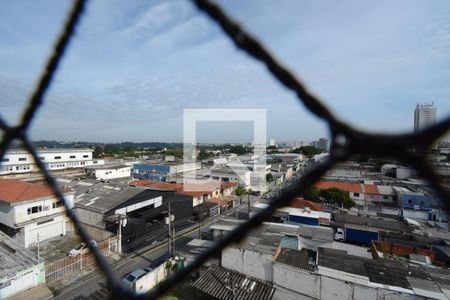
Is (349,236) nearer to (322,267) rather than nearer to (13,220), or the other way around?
(322,267)

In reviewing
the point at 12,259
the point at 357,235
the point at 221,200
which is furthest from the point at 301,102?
the point at 221,200

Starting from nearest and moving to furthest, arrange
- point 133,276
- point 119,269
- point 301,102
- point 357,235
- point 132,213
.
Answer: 1. point 301,102
2. point 133,276
3. point 119,269
4. point 357,235
5. point 132,213

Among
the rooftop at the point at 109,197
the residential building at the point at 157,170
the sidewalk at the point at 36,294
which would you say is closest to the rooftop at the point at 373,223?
the rooftop at the point at 109,197

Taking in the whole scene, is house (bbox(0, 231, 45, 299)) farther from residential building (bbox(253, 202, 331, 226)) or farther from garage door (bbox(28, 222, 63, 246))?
residential building (bbox(253, 202, 331, 226))

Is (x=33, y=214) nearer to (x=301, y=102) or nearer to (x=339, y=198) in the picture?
(x=301, y=102)

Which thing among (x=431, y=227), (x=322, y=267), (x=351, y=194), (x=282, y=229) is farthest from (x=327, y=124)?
(x=351, y=194)

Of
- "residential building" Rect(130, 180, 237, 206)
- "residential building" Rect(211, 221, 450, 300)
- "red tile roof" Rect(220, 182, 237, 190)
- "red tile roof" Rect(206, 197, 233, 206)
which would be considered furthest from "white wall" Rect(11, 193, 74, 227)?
"red tile roof" Rect(220, 182, 237, 190)

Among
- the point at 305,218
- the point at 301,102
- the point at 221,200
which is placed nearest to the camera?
the point at 301,102
